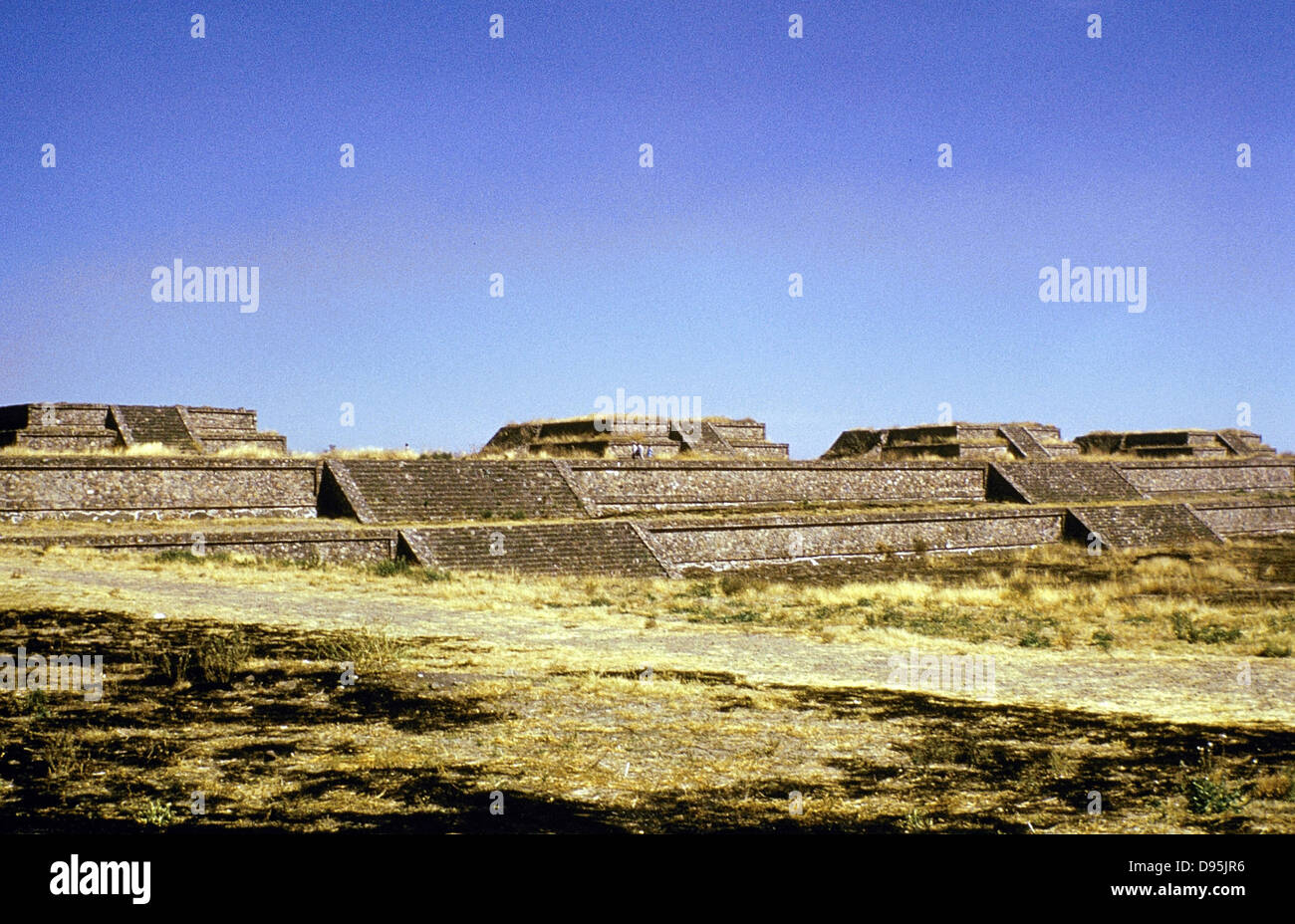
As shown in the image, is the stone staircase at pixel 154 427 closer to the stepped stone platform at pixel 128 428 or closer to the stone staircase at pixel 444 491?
the stepped stone platform at pixel 128 428

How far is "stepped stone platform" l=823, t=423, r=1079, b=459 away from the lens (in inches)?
1817

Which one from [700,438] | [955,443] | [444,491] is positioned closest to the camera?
[444,491]

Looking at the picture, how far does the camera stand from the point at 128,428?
110 ft

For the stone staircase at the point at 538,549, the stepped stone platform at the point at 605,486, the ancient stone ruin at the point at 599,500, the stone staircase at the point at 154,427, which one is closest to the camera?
the stone staircase at the point at 538,549

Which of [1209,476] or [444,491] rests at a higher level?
[1209,476]

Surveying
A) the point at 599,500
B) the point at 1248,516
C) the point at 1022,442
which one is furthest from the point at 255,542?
the point at 1022,442

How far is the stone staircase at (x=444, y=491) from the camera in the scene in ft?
84.1

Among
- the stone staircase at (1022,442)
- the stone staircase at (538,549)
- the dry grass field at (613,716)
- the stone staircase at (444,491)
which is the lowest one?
the dry grass field at (613,716)

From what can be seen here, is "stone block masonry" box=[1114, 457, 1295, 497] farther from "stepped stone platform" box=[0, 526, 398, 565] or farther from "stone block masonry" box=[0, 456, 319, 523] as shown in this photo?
"stone block masonry" box=[0, 456, 319, 523]

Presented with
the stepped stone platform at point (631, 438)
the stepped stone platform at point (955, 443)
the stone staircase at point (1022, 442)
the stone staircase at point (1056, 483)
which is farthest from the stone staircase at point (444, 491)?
the stone staircase at point (1022, 442)

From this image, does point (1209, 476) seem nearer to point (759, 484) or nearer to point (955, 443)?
point (955, 443)

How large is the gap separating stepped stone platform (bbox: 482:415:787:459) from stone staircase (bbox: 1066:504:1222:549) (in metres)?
12.6

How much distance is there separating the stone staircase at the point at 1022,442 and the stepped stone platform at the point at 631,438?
34.8 ft

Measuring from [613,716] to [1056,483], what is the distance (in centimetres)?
3581
